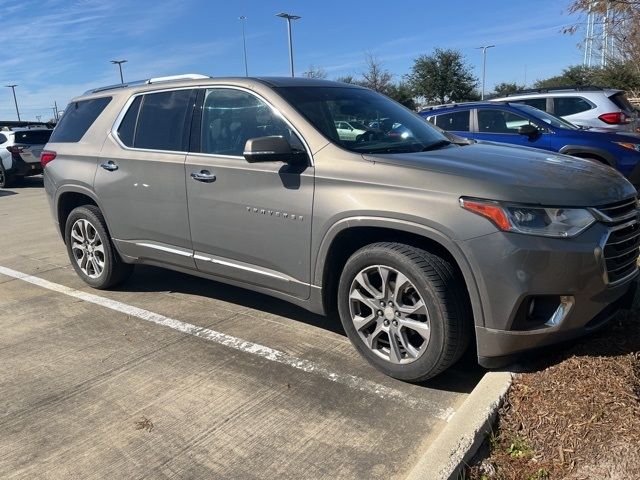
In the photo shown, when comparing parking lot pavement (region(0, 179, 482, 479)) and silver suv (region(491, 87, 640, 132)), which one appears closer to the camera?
parking lot pavement (region(0, 179, 482, 479))

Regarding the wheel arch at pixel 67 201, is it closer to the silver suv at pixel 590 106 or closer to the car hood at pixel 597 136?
the car hood at pixel 597 136

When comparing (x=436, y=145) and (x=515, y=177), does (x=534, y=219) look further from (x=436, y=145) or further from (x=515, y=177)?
(x=436, y=145)

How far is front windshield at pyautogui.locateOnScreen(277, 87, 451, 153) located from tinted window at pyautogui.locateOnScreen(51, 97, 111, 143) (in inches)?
84.6

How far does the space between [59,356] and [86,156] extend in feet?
6.23

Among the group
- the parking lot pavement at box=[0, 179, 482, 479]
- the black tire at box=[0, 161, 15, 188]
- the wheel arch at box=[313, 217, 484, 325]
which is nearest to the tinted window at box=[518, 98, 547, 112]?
the parking lot pavement at box=[0, 179, 482, 479]

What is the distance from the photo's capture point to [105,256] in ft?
16.9

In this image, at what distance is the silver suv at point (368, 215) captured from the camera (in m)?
2.91

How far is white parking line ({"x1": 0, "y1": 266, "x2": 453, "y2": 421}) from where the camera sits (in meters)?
3.24

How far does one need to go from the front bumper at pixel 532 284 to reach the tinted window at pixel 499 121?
19.5ft

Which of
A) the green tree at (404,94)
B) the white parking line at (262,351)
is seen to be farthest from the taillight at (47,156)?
the green tree at (404,94)

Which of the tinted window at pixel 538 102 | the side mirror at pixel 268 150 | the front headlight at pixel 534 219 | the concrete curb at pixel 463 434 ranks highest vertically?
the tinted window at pixel 538 102

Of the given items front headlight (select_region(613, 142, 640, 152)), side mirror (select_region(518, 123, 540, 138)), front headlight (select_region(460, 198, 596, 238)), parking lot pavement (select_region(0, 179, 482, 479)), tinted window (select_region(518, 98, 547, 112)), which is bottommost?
parking lot pavement (select_region(0, 179, 482, 479))

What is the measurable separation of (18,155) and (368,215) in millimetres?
15273

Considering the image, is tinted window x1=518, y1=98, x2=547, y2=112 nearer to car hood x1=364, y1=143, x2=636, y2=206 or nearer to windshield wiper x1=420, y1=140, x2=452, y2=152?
windshield wiper x1=420, y1=140, x2=452, y2=152
